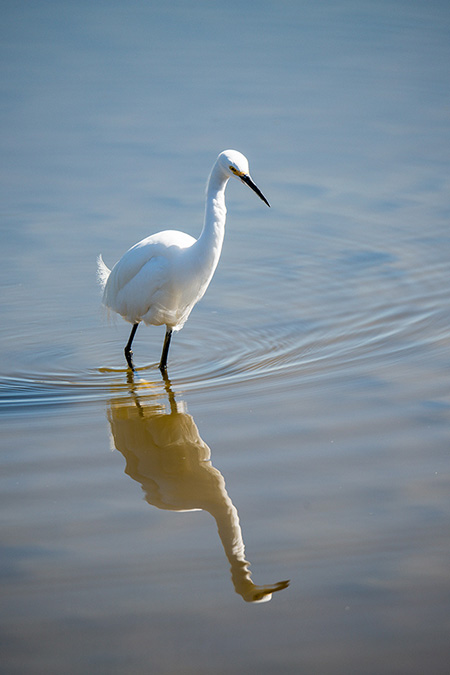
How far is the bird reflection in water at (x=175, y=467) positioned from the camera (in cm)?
320

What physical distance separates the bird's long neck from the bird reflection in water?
769 mm

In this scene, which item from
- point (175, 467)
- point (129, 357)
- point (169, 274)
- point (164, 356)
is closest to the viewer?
point (175, 467)

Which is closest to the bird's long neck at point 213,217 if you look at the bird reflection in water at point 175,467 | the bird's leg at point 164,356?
the bird's leg at point 164,356

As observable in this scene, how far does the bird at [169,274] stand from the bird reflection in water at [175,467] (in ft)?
1.86

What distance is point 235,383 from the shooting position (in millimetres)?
4738

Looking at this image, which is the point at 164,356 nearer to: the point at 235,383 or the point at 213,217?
the point at 235,383

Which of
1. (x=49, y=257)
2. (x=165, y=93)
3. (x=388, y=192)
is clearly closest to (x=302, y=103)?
(x=165, y=93)

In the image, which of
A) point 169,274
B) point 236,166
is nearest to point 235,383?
→ point 169,274

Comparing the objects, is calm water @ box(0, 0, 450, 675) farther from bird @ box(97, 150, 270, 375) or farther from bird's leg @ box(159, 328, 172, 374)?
bird @ box(97, 150, 270, 375)

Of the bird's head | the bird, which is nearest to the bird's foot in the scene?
the bird

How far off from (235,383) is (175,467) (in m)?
0.92

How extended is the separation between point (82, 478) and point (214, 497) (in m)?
0.59

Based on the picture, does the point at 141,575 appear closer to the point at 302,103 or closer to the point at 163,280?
the point at 163,280

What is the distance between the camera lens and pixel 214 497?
359 centimetres
